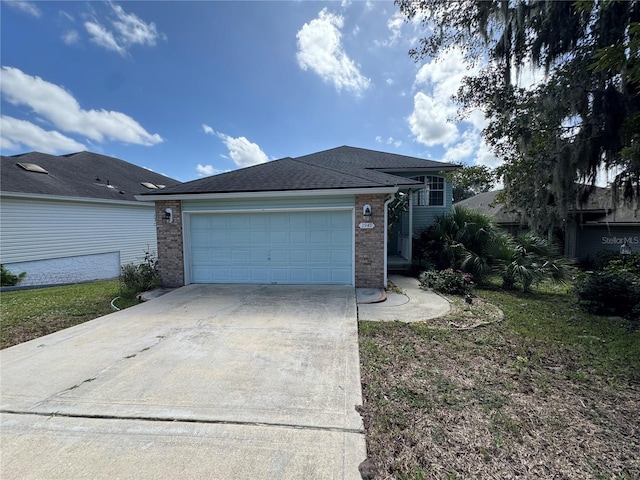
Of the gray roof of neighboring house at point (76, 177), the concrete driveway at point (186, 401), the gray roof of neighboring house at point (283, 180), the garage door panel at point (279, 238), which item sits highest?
the gray roof of neighboring house at point (76, 177)

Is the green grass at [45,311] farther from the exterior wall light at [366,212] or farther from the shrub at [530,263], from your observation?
the shrub at [530,263]

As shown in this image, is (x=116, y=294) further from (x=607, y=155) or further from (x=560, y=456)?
(x=607, y=155)

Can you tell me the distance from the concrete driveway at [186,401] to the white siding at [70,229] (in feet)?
30.0

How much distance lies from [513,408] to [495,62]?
31.1 feet

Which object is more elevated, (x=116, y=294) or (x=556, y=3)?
(x=556, y=3)

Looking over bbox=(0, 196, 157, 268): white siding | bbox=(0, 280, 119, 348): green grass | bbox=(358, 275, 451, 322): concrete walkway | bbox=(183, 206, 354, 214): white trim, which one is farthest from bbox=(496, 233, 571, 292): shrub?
bbox=(0, 196, 157, 268): white siding

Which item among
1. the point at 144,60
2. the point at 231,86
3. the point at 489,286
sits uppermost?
the point at 144,60

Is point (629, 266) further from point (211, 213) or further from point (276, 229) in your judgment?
point (211, 213)

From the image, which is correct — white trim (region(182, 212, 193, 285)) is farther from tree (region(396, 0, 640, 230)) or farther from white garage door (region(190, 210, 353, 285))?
tree (region(396, 0, 640, 230))

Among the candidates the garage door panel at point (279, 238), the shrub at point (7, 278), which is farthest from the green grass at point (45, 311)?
the garage door panel at point (279, 238)

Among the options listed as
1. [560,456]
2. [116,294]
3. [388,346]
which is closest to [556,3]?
[388,346]

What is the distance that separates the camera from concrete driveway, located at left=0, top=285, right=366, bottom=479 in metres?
1.97

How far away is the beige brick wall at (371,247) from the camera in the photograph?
6973mm

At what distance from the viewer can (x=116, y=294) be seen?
7.80 meters
